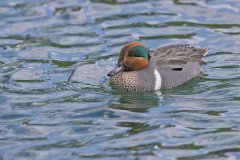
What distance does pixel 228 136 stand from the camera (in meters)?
9.97

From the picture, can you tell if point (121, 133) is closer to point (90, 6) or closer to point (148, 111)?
point (148, 111)

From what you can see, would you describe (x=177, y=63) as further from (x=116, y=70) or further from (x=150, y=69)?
(x=116, y=70)

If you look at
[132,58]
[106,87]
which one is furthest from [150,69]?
[106,87]

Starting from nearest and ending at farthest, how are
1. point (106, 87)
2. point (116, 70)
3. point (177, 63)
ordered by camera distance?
point (116, 70), point (106, 87), point (177, 63)

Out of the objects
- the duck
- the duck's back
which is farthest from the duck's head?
the duck's back

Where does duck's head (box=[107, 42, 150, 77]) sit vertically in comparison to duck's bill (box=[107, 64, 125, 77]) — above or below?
above

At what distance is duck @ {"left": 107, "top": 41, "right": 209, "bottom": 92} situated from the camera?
12.1 m

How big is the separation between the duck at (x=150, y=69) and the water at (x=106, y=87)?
142mm

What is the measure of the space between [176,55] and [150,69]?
567mm

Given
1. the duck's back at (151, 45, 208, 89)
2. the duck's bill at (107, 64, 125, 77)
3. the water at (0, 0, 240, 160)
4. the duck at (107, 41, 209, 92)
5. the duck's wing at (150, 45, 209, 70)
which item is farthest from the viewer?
the duck's wing at (150, 45, 209, 70)

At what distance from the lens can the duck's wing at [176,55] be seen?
41.0 feet

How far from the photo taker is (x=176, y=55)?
1266 cm

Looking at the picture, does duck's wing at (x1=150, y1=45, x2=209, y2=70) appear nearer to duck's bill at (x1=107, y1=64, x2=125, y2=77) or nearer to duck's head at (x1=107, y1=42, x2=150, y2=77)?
duck's head at (x1=107, y1=42, x2=150, y2=77)

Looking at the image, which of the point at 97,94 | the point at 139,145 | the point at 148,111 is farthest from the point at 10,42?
the point at 139,145
